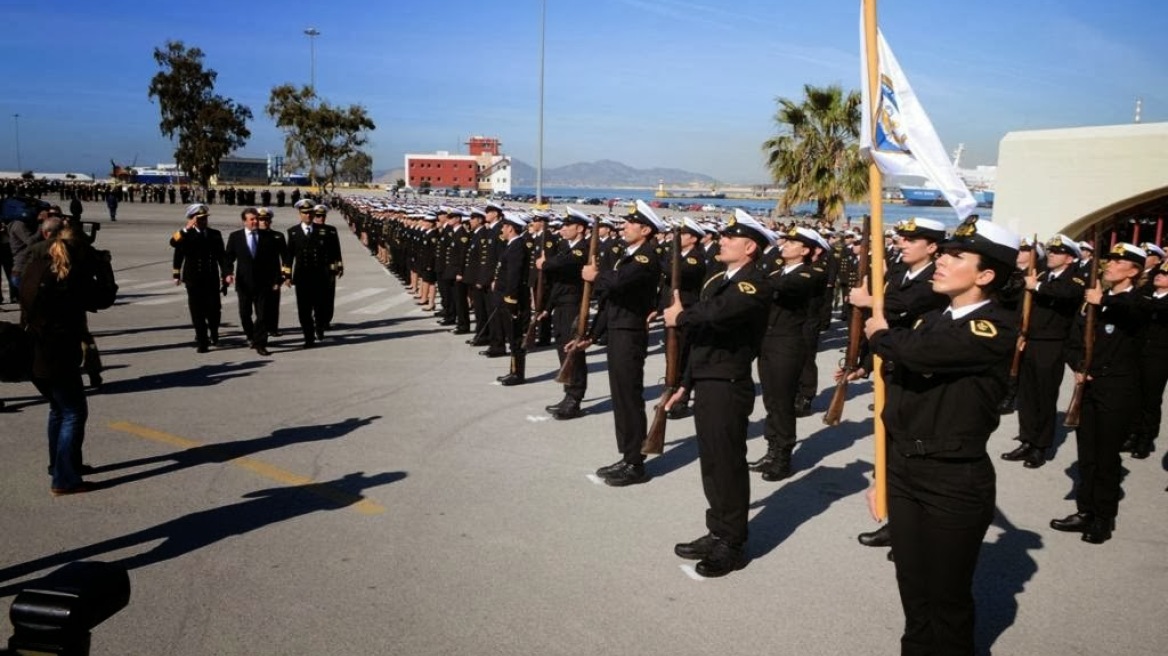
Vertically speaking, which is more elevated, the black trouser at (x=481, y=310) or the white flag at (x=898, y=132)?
the white flag at (x=898, y=132)

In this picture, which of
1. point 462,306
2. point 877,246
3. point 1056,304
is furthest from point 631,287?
point 462,306

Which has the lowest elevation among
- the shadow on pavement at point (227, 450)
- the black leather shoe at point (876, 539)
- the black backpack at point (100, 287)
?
the black leather shoe at point (876, 539)

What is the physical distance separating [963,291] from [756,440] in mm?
4803

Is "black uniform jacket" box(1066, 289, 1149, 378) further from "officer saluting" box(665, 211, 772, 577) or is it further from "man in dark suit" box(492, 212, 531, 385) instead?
"man in dark suit" box(492, 212, 531, 385)

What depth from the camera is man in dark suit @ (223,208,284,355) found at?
37.3ft

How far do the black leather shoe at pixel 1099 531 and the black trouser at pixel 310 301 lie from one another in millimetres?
10342

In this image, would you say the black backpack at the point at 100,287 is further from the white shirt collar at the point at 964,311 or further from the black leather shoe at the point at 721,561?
the white shirt collar at the point at 964,311

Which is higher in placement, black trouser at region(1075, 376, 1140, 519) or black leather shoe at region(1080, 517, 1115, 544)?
black trouser at region(1075, 376, 1140, 519)

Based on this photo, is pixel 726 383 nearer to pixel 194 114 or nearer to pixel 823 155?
pixel 823 155

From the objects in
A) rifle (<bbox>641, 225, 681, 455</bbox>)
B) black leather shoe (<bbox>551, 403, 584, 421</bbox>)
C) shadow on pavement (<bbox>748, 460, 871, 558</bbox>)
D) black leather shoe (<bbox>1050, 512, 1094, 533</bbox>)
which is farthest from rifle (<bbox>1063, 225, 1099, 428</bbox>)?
black leather shoe (<bbox>551, 403, 584, 421</bbox>)

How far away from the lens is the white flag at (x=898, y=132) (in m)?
4.88

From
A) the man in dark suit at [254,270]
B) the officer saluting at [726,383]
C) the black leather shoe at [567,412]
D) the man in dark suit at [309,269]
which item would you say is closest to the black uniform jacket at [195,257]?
the man in dark suit at [254,270]

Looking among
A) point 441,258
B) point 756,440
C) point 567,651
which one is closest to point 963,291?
point 567,651

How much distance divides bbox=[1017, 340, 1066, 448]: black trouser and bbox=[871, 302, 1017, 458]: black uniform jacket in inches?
183
